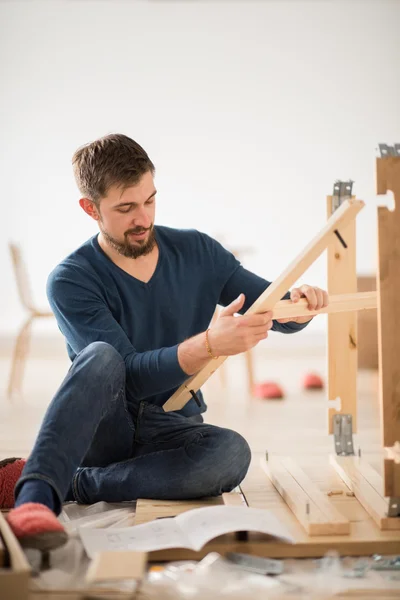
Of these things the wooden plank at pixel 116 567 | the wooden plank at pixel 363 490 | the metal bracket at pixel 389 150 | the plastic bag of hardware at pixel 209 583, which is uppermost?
the metal bracket at pixel 389 150

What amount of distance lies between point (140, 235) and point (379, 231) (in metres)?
0.60

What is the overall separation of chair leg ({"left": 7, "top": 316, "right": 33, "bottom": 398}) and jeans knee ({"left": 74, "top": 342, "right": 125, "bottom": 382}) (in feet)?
7.65

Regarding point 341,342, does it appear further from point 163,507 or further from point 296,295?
point 163,507

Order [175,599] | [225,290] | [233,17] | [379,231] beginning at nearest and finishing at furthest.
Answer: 1. [175,599]
2. [379,231]
3. [225,290]
4. [233,17]

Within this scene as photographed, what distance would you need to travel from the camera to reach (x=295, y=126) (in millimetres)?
5535

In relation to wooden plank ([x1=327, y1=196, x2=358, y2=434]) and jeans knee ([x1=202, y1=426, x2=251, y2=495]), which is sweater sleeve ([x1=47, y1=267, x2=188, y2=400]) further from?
wooden plank ([x1=327, y1=196, x2=358, y2=434])

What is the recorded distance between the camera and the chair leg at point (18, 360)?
3.94 m

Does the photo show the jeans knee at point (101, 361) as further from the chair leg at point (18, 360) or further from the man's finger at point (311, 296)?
the chair leg at point (18, 360)

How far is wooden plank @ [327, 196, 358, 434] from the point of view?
2254 mm

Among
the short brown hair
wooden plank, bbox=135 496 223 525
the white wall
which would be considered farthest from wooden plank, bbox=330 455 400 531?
the white wall

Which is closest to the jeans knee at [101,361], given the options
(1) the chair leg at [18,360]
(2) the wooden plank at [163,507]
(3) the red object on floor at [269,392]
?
(2) the wooden plank at [163,507]

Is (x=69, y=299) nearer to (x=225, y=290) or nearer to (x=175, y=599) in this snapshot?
(x=225, y=290)

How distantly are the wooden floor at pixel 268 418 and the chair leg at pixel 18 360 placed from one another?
63 mm

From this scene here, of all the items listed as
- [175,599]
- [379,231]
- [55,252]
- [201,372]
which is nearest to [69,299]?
[201,372]
